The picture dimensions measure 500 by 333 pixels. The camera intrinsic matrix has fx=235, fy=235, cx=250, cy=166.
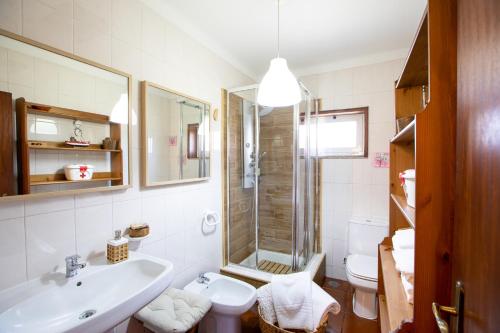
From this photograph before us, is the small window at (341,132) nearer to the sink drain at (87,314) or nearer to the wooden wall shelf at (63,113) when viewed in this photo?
the wooden wall shelf at (63,113)

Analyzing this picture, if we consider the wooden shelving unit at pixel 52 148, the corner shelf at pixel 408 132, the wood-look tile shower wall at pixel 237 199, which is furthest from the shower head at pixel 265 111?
the wooden shelving unit at pixel 52 148

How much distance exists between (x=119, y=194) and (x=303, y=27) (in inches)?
72.7

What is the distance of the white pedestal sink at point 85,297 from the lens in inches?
33.8

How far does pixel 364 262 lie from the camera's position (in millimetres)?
2188

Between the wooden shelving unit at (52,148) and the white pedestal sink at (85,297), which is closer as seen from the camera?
the white pedestal sink at (85,297)

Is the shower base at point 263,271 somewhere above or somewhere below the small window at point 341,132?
below

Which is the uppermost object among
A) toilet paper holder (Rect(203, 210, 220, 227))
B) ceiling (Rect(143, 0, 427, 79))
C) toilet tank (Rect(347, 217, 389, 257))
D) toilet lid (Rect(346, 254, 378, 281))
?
ceiling (Rect(143, 0, 427, 79))

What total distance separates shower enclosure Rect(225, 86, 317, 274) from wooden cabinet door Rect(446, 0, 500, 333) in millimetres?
1655

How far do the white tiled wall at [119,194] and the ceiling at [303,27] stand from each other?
16 cm

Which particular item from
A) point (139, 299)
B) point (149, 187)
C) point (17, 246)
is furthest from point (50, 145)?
point (139, 299)

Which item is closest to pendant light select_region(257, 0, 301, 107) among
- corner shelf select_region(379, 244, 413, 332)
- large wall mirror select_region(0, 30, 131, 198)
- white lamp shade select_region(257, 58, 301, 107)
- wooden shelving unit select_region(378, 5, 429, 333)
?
white lamp shade select_region(257, 58, 301, 107)

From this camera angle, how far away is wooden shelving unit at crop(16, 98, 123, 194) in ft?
3.26

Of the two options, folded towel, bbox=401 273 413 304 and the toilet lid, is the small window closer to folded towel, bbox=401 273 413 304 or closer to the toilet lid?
the toilet lid

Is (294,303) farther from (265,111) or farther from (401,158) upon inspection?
(265,111)
